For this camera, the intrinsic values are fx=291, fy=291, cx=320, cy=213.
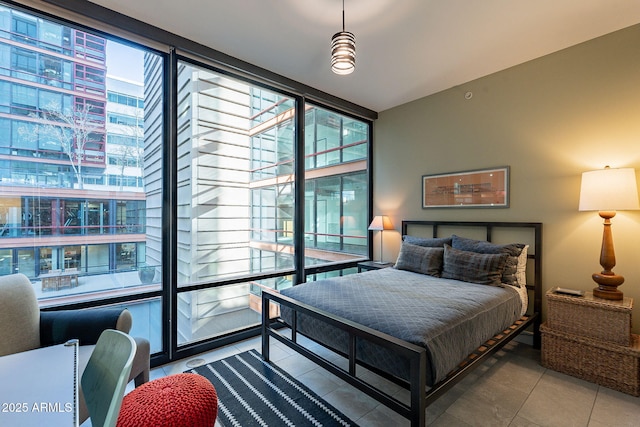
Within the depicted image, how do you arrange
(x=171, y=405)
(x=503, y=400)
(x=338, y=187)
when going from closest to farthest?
(x=171, y=405) < (x=503, y=400) < (x=338, y=187)

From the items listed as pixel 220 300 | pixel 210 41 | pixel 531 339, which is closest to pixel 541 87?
pixel 531 339

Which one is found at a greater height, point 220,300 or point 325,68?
point 325,68

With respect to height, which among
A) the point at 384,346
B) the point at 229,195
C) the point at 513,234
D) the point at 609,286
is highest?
the point at 229,195

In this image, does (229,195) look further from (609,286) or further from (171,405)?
(609,286)

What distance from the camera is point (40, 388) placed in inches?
39.3

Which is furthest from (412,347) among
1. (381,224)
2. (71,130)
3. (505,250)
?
(71,130)

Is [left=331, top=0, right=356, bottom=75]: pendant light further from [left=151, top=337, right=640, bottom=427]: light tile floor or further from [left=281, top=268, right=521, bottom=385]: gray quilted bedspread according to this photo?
[left=151, top=337, right=640, bottom=427]: light tile floor

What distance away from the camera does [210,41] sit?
9.07ft

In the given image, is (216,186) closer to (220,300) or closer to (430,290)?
(220,300)

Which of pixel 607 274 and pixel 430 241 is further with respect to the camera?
pixel 430 241

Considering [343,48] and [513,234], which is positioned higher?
[343,48]

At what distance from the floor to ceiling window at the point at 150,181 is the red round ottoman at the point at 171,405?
132 cm

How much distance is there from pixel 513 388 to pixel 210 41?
13.0 ft

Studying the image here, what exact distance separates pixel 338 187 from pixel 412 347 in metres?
3.25
